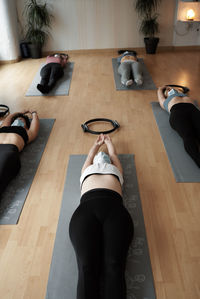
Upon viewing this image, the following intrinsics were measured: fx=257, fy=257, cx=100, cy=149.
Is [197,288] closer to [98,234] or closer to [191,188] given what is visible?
[98,234]

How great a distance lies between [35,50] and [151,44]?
2505mm

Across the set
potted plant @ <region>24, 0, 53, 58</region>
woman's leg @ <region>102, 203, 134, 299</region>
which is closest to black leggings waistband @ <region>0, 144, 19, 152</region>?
woman's leg @ <region>102, 203, 134, 299</region>

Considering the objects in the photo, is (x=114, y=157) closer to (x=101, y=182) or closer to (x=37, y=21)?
(x=101, y=182)

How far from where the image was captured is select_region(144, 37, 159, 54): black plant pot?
548cm

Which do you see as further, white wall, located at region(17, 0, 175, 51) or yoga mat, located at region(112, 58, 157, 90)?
white wall, located at region(17, 0, 175, 51)

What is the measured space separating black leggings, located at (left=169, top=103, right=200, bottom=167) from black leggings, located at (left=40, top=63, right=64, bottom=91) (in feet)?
6.86

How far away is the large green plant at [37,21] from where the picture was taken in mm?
5270

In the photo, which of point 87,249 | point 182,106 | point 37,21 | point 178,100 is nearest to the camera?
point 87,249

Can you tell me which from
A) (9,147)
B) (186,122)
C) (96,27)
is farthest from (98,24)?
Answer: (9,147)

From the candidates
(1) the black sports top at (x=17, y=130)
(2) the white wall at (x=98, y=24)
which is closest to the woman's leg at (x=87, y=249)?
(1) the black sports top at (x=17, y=130)

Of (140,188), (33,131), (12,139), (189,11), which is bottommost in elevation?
(140,188)

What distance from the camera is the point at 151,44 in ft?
18.1

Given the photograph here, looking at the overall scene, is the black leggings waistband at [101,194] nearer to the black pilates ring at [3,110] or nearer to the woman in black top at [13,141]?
the woman in black top at [13,141]

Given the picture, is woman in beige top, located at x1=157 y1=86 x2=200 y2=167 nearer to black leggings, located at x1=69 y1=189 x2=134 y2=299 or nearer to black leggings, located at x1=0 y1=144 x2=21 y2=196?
black leggings, located at x1=69 y1=189 x2=134 y2=299
